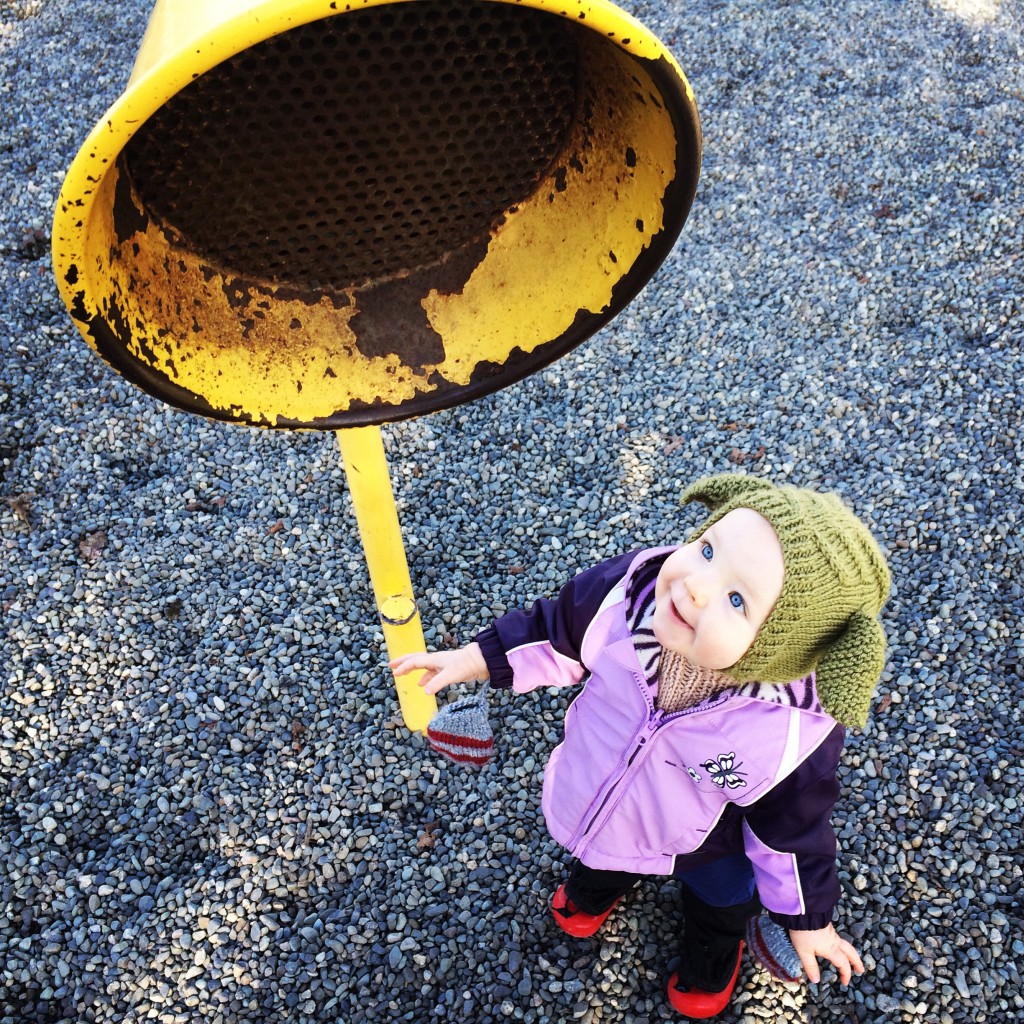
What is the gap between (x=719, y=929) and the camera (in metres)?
2.06

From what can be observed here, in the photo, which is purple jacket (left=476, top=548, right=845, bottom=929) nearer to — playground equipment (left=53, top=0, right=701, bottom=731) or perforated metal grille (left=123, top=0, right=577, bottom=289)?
playground equipment (left=53, top=0, right=701, bottom=731)

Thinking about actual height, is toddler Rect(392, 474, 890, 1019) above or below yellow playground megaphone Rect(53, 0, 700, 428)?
below

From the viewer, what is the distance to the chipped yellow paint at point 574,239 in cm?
120

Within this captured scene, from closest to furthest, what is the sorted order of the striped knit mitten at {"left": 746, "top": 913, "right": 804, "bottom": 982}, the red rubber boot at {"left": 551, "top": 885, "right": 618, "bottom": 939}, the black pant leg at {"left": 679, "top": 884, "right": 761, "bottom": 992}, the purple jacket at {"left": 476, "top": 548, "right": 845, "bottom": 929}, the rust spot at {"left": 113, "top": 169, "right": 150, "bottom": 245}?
1. the rust spot at {"left": 113, "top": 169, "right": 150, "bottom": 245}
2. the purple jacket at {"left": 476, "top": 548, "right": 845, "bottom": 929}
3. the striped knit mitten at {"left": 746, "top": 913, "right": 804, "bottom": 982}
4. the black pant leg at {"left": 679, "top": 884, "right": 761, "bottom": 992}
5. the red rubber boot at {"left": 551, "top": 885, "right": 618, "bottom": 939}

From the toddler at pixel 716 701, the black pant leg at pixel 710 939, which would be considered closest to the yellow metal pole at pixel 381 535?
the toddler at pixel 716 701

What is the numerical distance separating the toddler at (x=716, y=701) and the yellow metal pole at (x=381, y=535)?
171mm

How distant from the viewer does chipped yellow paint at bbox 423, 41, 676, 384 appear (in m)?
1.20

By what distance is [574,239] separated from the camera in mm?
1366

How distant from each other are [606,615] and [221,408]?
33.3 inches

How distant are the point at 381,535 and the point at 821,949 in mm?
1209

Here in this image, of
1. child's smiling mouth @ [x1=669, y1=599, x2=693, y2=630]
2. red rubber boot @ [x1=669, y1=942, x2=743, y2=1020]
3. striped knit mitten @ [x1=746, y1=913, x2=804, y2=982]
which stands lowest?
red rubber boot @ [x1=669, y1=942, x2=743, y2=1020]

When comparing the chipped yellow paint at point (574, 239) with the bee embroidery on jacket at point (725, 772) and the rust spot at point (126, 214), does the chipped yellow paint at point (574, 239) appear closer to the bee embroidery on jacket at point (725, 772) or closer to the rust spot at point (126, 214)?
the rust spot at point (126, 214)

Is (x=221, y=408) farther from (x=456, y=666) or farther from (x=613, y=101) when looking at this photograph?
(x=456, y=666)

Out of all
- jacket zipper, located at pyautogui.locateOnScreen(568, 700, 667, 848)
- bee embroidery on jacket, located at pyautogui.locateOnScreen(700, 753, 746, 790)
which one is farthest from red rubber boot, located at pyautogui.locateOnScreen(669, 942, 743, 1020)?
bee embroidery on jacket, located at pyautogui.locateOnScreen(700, 753, 746, 790)
